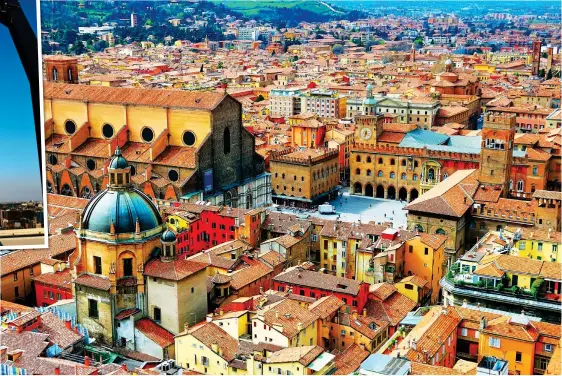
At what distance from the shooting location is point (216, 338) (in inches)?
625

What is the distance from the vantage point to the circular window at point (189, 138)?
92.3 feet

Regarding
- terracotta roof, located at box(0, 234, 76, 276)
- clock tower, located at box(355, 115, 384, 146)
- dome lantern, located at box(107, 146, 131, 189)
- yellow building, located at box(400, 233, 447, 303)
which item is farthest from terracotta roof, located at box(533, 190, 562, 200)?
terracotta roof, located at box(0, 234, 76, 276)

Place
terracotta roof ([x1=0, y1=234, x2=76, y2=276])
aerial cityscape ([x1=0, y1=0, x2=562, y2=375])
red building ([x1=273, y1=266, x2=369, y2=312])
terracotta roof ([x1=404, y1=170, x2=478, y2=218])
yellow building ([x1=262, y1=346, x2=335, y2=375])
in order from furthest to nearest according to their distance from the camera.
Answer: terracotta roof ([x1=404, y1=170, x2=478, y2=218]), terracotta roof ([x1=0, y1=234, x2=76, y2=276]), red building ([x1=273, y1=266, x2=369, y2=312]), aerial cityscape ([x1=0, y1=0, x2=562, y2=375]), yellow building ([x1=262, y1=346, x2=335, y2=375])

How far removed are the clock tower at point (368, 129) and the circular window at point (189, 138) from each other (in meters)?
8.45

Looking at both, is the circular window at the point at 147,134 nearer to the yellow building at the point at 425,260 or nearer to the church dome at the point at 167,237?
the yellow building at the point at 425,260

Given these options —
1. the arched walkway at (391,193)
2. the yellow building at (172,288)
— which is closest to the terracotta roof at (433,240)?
the yellow building at (172,288)

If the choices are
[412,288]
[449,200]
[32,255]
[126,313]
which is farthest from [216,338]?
[449,200]

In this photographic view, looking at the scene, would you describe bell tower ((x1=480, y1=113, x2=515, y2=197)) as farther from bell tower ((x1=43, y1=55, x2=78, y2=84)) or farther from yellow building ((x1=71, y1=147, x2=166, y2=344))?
bell tower ((x1=43, y1=55, x2=78, y2=84))

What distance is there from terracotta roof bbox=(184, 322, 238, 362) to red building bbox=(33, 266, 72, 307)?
439 cm

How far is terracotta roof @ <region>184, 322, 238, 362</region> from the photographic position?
15.6 meters

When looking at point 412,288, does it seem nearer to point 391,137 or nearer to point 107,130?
point 107,130

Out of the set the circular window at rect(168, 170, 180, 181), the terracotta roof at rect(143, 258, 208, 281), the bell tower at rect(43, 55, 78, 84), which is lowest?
the terracotta roof at rect(143, 258, 208, 281)

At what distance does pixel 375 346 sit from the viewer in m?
17.0

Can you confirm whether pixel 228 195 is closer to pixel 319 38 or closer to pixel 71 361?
pixel 71 361
